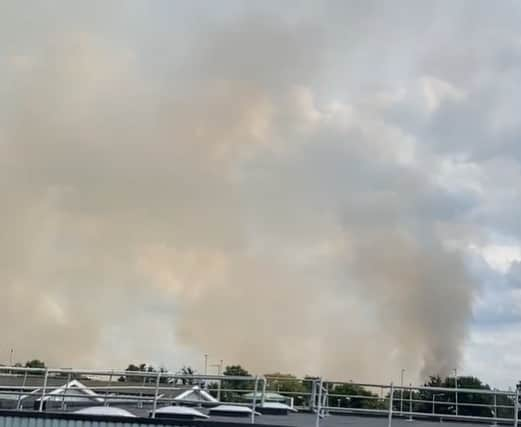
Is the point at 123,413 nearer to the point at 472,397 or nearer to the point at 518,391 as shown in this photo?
the point at 518,391

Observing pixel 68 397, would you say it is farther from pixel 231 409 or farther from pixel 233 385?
pixel 233 385

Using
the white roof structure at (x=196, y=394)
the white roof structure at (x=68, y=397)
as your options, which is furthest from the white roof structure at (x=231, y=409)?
the white roof structure at (x=196, y=394)

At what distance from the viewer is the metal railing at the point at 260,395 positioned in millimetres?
16281

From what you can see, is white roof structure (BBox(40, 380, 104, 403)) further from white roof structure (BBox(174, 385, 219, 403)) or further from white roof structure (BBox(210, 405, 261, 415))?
white roof structure (BBox(174, 385, 219, 403))

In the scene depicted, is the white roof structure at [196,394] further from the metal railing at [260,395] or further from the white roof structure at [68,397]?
the white roof structure at [68,397]

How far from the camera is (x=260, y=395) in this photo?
23.8m

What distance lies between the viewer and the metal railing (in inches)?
641

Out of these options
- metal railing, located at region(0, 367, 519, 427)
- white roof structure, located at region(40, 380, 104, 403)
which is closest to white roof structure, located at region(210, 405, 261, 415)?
metal railing, located at region(0, 367, 519, 427)

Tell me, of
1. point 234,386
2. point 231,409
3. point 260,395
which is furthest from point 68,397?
point 234,386

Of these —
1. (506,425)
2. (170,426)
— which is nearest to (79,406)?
(170,426)

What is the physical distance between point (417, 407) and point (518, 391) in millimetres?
20458

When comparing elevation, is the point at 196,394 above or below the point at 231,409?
above

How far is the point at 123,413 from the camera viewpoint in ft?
53.2

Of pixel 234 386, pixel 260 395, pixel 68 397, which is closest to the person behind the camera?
pixel 68 397
